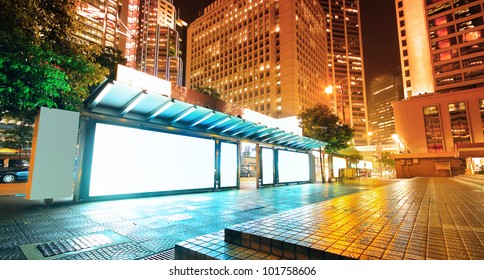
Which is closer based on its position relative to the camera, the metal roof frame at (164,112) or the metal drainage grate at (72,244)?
the metal drainage grate at (72,244)

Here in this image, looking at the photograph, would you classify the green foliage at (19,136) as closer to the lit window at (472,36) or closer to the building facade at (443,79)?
the building facade at (443,79)

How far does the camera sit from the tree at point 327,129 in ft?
70.3

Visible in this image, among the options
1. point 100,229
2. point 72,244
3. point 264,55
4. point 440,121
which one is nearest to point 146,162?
point 100,229

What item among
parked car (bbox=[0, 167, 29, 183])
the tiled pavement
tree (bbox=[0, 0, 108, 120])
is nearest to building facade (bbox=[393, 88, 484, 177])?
the tiled pavement

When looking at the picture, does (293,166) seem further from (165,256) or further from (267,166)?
(165,256)

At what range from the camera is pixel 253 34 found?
92.4 m

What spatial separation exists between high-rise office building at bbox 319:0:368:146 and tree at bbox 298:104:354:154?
122 meters

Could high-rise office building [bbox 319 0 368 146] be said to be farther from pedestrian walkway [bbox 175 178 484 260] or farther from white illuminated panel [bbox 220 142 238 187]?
pedestrian walkway [bbox 175 178 484 260]

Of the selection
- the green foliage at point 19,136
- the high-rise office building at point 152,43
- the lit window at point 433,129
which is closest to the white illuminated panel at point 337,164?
the green foliage at point 19,136

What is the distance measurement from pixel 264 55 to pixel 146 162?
85659 millimetres

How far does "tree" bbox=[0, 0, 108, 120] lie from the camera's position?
16.7 feet

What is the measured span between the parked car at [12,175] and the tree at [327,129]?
25292 millimetres

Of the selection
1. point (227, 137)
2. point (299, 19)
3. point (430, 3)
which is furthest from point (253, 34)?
point (227, 137)

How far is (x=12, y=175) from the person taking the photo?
1881 cm
